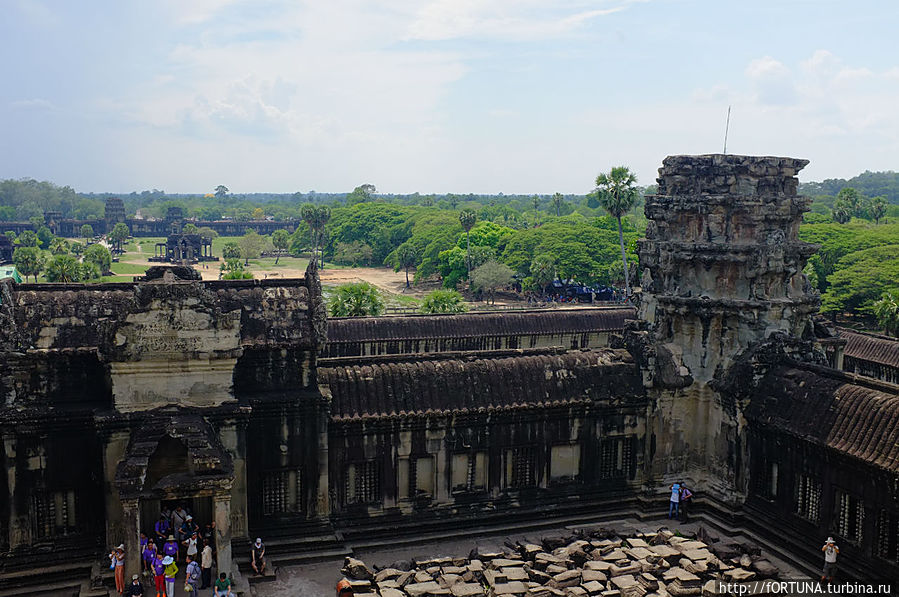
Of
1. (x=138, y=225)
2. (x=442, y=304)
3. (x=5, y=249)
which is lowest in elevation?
(x=442, y=304)

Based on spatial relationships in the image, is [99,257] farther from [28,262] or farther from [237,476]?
[237,476]

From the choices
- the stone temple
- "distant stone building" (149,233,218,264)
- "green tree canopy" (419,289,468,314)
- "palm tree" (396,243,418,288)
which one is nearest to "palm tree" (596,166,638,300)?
"green tree canopy" (419,289,468,314)

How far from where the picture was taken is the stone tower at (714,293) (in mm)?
20219

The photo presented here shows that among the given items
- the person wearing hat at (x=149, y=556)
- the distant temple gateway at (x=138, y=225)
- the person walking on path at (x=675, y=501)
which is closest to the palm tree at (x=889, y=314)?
the person walking on path at (x=675, y=501)

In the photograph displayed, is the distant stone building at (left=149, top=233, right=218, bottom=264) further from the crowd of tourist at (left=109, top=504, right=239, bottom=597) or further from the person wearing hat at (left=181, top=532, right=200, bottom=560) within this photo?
the person wearing hat at (left=181, top=532, right=200, bottom=560)

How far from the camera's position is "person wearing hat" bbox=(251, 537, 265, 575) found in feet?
55.1

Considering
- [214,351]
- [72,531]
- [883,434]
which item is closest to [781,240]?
[883,434]

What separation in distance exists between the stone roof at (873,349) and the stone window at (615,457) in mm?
18710

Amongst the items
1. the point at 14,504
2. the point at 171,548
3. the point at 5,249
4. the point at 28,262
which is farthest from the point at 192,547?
the point at 5,249

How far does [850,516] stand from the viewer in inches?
655

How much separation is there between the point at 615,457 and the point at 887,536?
264 inches

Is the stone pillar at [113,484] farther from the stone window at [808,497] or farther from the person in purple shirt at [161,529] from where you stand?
the stone window at [808,497]

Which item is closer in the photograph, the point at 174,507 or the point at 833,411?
the point at 833,411

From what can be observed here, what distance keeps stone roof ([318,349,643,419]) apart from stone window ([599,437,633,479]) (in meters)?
1.23
